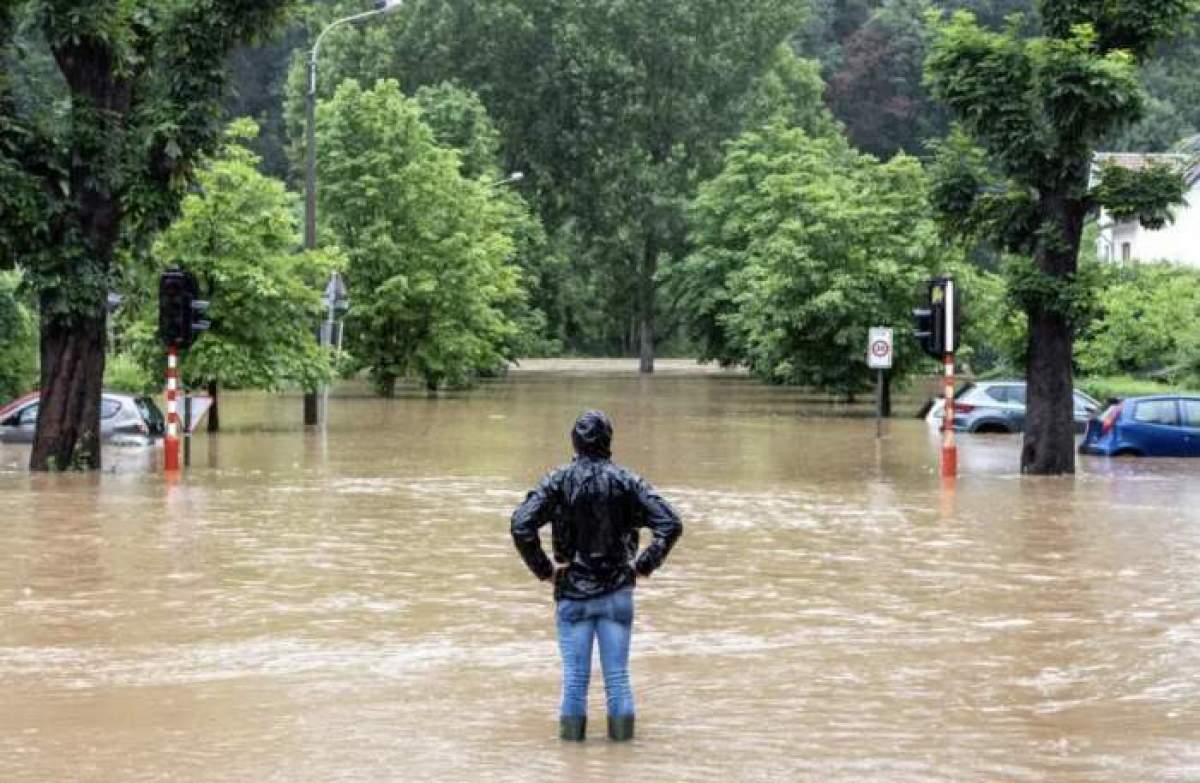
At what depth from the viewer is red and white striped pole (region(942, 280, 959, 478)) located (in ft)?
97.9

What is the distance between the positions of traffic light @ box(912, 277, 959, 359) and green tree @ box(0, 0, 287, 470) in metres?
10.1

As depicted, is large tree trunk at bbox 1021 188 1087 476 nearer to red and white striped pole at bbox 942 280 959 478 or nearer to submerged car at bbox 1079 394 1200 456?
red and white striped pole at bbox 942 280 959 478

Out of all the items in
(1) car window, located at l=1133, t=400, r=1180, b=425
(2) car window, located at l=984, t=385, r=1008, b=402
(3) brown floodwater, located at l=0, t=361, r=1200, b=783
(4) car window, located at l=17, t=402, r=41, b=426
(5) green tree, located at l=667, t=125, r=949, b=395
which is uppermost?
(5) green tree, located at l=667, t=125, r=949, b=395

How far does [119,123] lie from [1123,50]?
1407 cm

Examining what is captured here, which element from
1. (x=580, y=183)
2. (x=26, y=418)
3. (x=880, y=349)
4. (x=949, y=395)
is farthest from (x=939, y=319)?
(x=580, y=183)

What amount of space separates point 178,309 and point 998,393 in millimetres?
20280

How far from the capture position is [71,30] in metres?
29.0

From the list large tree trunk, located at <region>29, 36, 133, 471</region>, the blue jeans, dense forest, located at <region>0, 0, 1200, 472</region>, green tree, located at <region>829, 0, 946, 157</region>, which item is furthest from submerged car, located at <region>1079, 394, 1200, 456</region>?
green tree, located at <region>829, 0, 946, 157</region>

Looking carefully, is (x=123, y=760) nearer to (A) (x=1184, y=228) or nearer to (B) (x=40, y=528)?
(B) (x=40, y=528)

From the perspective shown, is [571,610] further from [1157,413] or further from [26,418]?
[26,418]

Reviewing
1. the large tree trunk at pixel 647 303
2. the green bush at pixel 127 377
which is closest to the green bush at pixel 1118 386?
the green bush at pixel 127 377

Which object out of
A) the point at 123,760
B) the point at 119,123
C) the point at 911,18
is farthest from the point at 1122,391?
the point at 911,18

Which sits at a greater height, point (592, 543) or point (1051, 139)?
point (1051, 139)

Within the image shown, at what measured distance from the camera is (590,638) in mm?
10539
